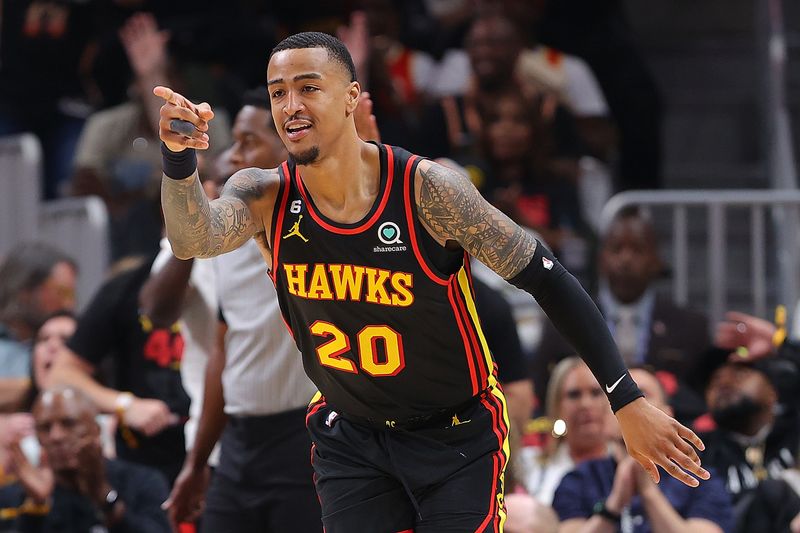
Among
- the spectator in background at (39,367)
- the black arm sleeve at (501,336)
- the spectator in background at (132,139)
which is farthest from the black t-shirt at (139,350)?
the spectator in background at (132,139)

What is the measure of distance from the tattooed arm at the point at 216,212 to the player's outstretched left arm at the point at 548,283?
0.47 meters

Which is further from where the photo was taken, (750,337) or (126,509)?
(750,337)

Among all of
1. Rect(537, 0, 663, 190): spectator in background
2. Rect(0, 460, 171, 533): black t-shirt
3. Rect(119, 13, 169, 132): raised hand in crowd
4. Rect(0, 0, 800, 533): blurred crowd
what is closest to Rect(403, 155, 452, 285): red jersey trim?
Rect(0, 0, 800, 533): blurred crowd

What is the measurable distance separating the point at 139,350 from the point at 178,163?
134 inches

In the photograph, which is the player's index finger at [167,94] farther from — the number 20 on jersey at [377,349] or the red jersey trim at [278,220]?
the number 20 on jersey at [377,349]

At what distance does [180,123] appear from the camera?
369 cm

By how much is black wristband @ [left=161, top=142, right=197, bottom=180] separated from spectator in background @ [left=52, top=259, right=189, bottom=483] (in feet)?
10.2

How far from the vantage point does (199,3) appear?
434 inches

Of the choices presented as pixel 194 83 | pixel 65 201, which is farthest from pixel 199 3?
pixel 65 201

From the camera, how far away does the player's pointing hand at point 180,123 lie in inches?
145

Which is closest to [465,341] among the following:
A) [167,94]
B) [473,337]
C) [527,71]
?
[473,337]

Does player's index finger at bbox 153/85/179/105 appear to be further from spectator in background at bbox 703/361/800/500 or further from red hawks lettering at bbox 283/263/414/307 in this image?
spectator in background at bbox 703/361/800/500

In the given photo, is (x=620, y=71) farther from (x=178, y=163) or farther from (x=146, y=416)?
(x=178, y=163)

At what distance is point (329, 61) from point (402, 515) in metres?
1.30
